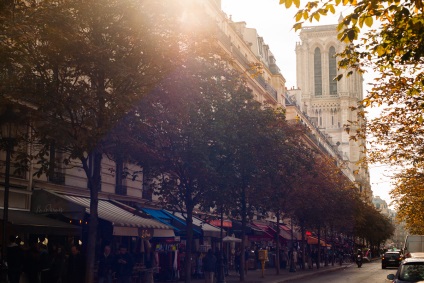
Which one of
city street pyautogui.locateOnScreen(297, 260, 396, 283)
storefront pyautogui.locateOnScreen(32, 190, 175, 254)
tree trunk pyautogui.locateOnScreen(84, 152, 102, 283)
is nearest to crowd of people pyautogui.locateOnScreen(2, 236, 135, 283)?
storefront pyautogui.locateOnScreen(32, 190, 175, 254)

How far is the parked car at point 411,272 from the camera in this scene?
15.0 meters

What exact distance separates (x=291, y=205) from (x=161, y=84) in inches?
1112

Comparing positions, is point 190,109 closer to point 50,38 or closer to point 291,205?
point 50,38

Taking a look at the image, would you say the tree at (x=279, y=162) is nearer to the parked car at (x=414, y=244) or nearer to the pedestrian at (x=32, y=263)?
the pedestrian at (x=32, y=263)

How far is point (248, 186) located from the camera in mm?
34312

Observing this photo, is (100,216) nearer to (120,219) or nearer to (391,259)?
(120,219)

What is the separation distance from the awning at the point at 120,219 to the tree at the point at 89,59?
683 cm

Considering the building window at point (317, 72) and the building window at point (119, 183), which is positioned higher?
the building window at point (317, 72)

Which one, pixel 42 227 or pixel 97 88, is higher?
pixel 97 88

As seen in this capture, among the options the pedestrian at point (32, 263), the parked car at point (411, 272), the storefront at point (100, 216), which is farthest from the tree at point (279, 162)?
the parked car at point (411, 272)

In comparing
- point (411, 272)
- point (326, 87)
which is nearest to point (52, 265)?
point (411, 272)

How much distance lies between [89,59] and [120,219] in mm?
10054

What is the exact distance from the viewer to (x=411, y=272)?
1538 centimetres

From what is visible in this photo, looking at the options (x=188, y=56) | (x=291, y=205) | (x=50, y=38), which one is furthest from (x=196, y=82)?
(x=291, y=205)
